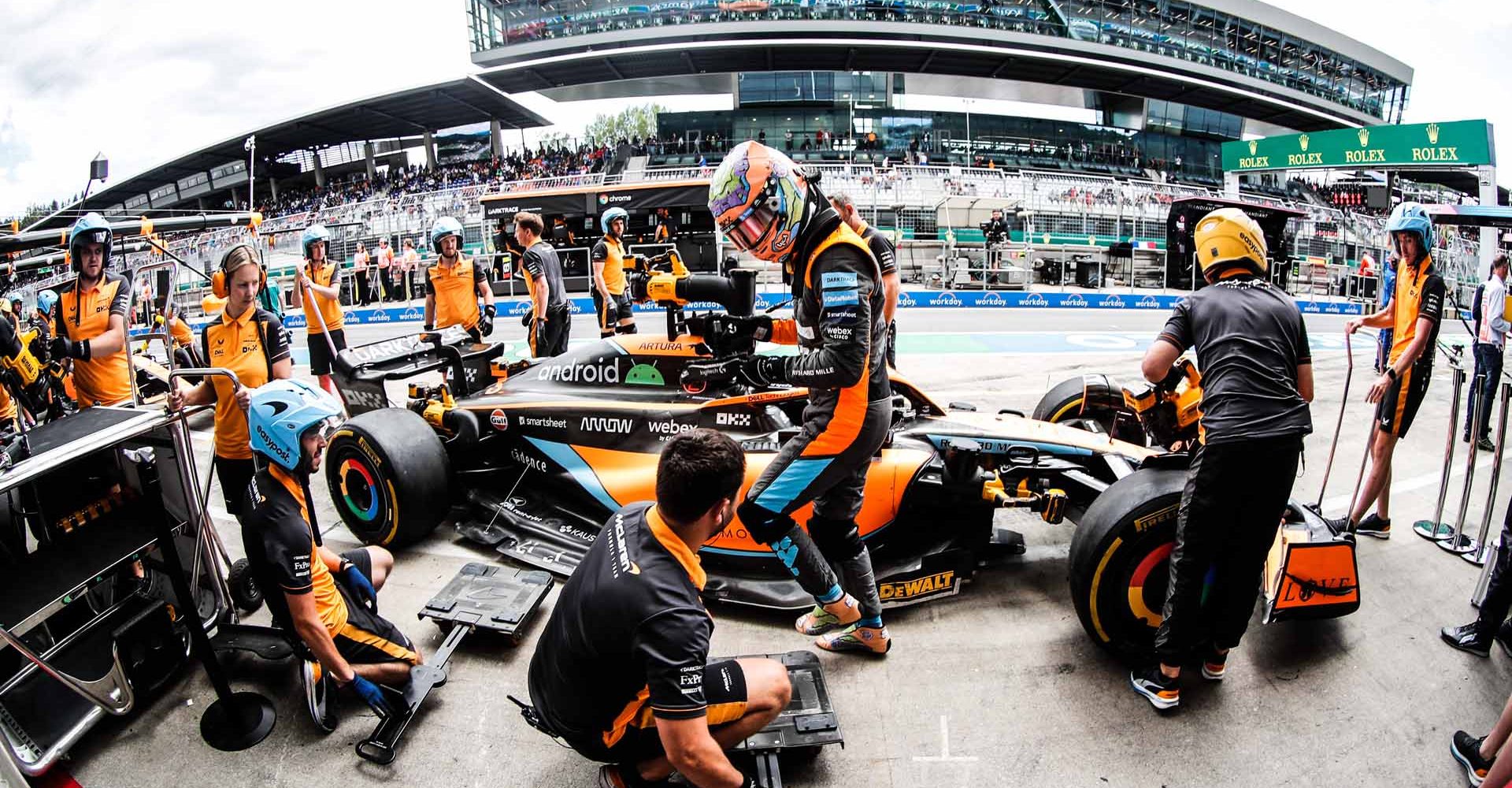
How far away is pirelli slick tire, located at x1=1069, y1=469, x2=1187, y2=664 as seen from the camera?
10.1 feet

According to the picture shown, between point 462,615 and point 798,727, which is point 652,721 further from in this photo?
point 462,615

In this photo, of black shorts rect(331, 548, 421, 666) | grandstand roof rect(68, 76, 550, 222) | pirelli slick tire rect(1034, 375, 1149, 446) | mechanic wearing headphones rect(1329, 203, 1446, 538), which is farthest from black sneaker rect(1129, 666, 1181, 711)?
grandstand roof rect(68, 76, 550, 222)

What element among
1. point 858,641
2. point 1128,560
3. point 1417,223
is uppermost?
point 1417,223

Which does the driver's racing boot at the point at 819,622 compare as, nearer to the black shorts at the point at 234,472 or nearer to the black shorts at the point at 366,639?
the black shorts at the point at 366,639

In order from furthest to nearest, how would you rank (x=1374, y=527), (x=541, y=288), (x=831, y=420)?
(x=541, y=288), (x=1374, y=527), (x=831, y=420)

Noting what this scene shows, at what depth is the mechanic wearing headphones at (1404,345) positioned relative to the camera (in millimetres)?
4234

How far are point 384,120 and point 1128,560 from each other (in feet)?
157

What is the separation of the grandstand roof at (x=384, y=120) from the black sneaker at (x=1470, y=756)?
141ft

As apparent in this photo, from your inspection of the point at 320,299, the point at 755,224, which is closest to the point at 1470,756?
the point at 755,224

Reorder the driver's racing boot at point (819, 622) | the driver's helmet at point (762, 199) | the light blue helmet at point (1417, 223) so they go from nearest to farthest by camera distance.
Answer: the driver's helmet at point (762, 199) < the driver's racing boot at point (819, 622) < the light blue helmet at point (1417, 223)

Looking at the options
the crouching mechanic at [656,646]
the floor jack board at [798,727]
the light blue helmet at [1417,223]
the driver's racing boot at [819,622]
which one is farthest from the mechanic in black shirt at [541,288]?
the light blue helmet at [1417,223]

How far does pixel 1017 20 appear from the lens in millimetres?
40625

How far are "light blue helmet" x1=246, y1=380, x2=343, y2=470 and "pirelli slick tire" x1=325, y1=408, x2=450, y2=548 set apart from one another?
1.35 metres

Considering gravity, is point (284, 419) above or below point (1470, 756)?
above
